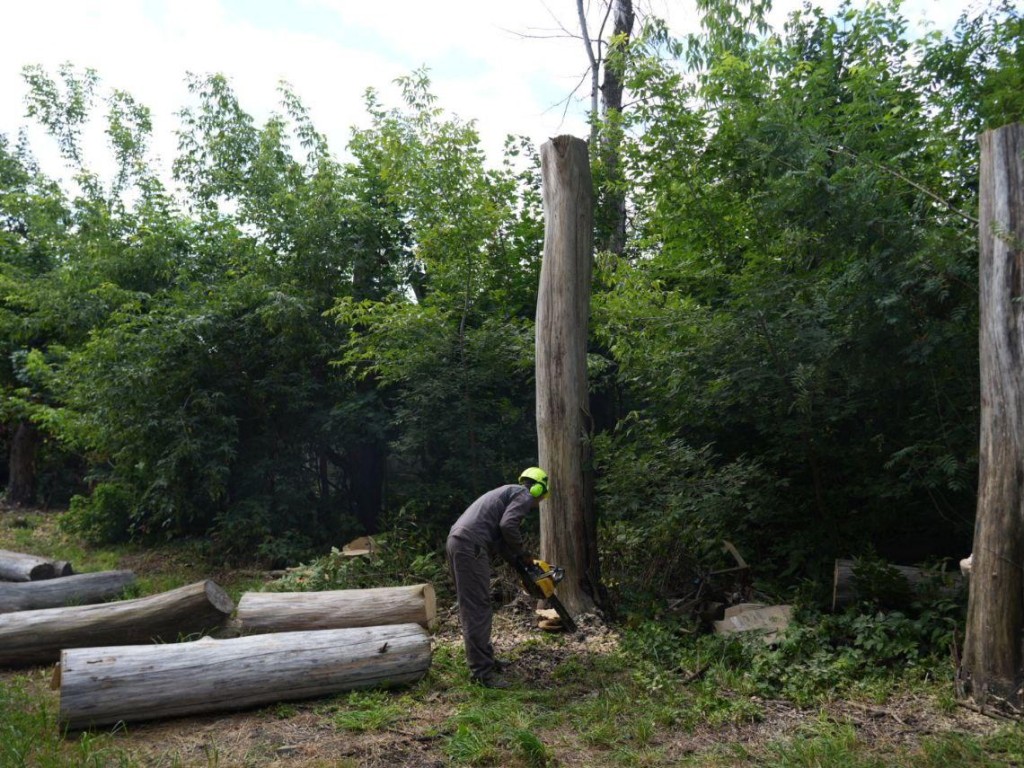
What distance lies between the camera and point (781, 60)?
1094 cm

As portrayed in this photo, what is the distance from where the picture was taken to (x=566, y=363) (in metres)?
8.73

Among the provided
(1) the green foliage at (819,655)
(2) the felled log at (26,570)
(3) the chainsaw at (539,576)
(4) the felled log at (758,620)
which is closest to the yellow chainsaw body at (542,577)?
(3) the chainsaw at (539,576)

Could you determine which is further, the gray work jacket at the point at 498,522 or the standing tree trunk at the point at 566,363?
Answer: the standing tree trunk at the point at 566,363

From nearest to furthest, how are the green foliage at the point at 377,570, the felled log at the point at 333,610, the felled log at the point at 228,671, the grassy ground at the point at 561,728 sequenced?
the grassy ground at the point at 561,728 → the felled log at the point at 228,671 → the felled log at the point at 333,610 → the green foliage at the point at 377,570

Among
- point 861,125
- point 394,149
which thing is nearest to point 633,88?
point 861,125

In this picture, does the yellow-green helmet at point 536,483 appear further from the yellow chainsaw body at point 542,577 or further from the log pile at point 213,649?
the log pile at point 213,649

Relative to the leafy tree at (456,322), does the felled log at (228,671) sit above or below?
below

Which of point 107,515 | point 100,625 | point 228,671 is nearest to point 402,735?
point 228,671

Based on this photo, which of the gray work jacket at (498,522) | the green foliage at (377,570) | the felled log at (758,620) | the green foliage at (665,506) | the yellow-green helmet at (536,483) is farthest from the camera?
the green foliage at (377,570)

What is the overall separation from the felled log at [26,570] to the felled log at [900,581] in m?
9.02

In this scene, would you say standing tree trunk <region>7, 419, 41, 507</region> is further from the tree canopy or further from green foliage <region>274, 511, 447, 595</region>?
green foliage <region>274, 511, 447, 595</region>

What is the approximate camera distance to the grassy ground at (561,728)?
204 inches

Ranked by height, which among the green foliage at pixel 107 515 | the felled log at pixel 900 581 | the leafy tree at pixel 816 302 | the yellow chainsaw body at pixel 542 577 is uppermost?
the leafy tree at pixel 816 302

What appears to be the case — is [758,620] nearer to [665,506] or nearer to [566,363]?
[665,506]
